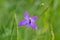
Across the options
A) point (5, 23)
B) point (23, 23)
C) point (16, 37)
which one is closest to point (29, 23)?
point (23, 23)

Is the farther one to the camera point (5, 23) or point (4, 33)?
point (5, 23)

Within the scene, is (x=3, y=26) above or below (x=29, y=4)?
below

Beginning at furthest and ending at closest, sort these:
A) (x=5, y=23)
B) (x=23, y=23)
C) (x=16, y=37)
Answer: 1. (x=5, y=23)
2. (x=16, y=37)
3. (x=23, y=23)

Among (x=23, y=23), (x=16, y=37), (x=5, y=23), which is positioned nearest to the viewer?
(x=23, y=23)

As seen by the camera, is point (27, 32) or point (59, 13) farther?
point (59, 13)

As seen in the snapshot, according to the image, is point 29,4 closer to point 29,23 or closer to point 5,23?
point 5,23

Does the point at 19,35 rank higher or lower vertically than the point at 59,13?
lower

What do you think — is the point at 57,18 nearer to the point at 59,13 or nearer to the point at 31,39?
the point at 59,13

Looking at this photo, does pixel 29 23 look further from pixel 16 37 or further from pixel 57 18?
pixel 57 18

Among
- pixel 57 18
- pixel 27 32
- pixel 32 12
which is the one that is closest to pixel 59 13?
pixel 57 18
